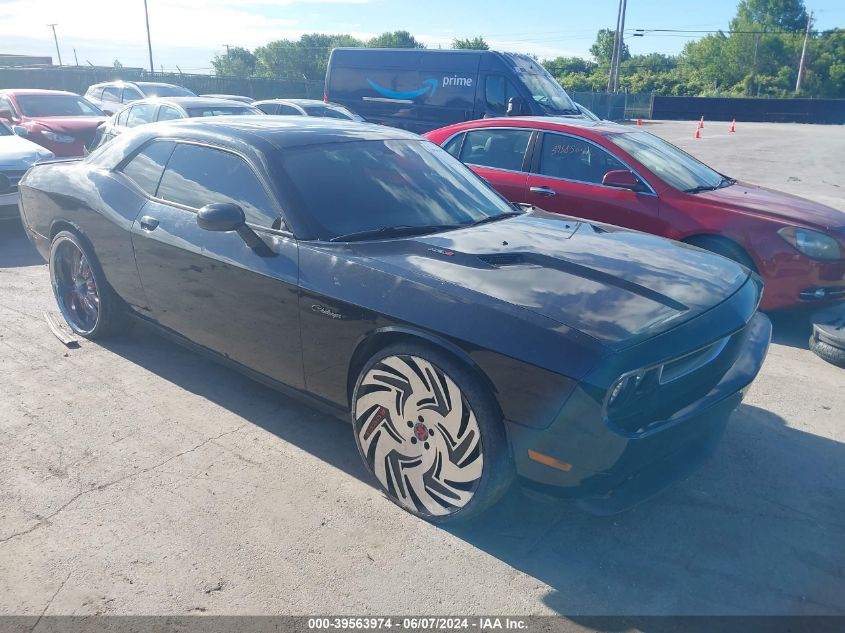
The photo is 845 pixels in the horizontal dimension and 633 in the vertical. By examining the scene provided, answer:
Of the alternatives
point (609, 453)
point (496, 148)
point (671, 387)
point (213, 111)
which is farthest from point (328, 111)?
point (609, 453)

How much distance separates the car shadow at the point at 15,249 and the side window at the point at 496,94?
27.4ft

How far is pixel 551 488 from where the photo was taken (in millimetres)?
2570

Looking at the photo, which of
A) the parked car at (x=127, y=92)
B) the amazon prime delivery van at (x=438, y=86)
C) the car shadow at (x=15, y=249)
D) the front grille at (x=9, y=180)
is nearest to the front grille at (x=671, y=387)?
the car shadow at (x=15, y=249)

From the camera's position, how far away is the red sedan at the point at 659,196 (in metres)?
5.23

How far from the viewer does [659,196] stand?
18.7ft

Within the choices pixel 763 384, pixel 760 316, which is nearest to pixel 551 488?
pixel 760 316

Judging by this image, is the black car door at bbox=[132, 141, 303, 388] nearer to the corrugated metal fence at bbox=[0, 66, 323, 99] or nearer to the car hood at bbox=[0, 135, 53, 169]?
the car hood at bbox=[0, 135, 53, 169]

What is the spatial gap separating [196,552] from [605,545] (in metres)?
1.64

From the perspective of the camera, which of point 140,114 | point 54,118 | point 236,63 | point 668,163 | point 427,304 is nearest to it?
point 427,304

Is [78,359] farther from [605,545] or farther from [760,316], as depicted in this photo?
[760,316]

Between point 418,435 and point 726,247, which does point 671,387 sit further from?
point 726,247

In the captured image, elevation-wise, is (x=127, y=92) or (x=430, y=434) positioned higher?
(x=127, y=92)

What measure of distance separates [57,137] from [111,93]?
23.8 ft

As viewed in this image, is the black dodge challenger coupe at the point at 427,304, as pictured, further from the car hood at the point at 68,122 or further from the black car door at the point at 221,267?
the car hood at the point at 68,122
